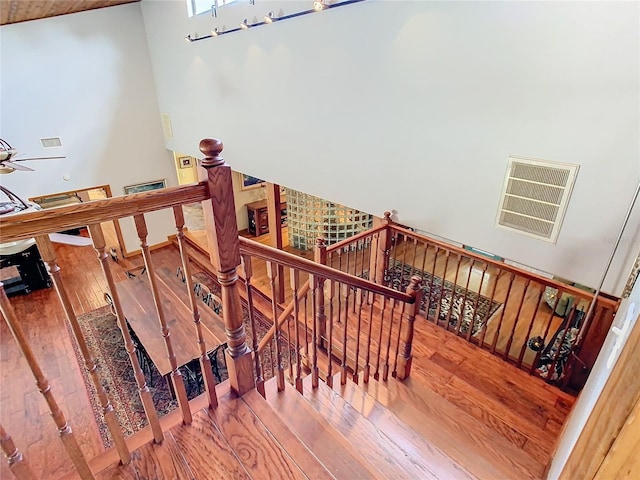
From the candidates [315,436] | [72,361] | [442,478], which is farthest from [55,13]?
[442,478]

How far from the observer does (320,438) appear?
4.97ft

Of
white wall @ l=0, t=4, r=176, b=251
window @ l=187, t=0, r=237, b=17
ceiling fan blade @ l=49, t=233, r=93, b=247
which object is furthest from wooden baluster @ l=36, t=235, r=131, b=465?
ceiling fan blade @ l=49, t=233, r=93, b=247

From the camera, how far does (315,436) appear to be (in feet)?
4.98

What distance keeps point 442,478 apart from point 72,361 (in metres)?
4.66

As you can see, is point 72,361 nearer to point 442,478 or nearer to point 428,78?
point 442,478

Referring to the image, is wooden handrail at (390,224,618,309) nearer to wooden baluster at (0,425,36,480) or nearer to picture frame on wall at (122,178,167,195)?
wooden baluster at (0,425,36,480)

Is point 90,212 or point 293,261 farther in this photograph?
point 293,261

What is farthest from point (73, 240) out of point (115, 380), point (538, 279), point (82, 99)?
point (538, 279)

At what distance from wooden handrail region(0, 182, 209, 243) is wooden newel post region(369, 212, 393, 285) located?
9.11 ft

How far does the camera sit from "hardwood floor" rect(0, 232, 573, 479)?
1280 millimetres

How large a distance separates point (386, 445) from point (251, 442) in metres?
0.93

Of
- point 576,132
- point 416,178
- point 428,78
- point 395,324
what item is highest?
point 428,78

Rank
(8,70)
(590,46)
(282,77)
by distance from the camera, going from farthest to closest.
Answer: (8,70) < (282,77) < (590,46)

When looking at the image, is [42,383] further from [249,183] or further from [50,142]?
[249,183]
